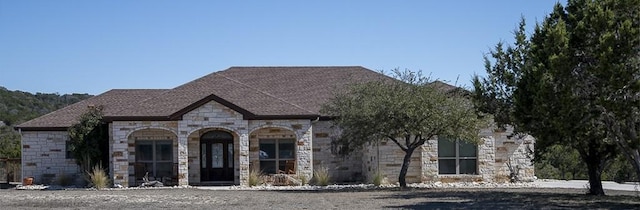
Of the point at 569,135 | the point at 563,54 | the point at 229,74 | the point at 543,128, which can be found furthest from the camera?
the point at 229,74

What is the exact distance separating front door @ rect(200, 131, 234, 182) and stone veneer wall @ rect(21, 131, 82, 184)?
5573 mm

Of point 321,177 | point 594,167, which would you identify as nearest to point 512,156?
point 321,177

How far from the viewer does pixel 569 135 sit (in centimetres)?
1878

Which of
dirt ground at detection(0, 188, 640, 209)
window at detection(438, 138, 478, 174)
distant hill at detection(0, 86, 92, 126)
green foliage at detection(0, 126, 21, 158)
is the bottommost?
dirt ground at detection(0, 188, 640, 209)

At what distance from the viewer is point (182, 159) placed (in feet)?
98.6

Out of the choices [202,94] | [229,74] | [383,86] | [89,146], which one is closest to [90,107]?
[89,146]

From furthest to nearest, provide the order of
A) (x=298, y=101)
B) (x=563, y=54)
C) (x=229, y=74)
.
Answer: (x=229, y=74)
(x=298, y=101)
(x=563, y=54)

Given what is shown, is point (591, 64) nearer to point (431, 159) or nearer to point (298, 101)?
point (431, 159)

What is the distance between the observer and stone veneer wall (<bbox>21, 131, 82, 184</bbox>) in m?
33.5

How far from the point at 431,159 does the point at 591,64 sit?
14757 mm

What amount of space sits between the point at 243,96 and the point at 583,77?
58.6ft

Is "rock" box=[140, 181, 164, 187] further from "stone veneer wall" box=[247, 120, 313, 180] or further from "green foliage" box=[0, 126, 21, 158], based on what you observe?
"green foliage" box=[0, 126, 21, 158]

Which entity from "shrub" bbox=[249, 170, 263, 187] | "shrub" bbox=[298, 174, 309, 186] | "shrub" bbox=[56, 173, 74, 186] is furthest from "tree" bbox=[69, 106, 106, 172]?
"shrub" bbox=[298, 174, 309, 186]

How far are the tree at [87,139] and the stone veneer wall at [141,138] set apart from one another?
4.94 feet
